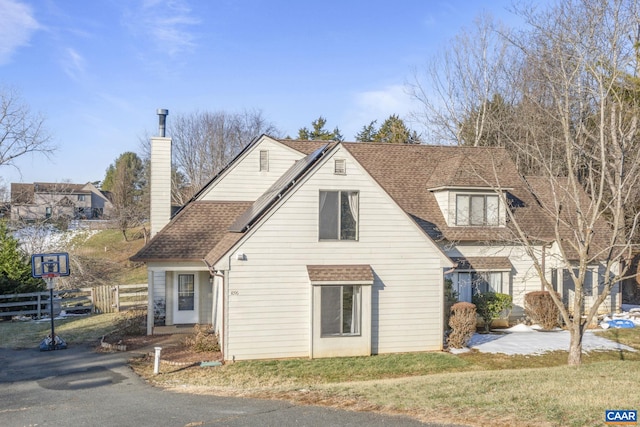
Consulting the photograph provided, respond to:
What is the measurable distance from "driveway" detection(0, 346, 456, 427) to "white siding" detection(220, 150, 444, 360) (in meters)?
3.52

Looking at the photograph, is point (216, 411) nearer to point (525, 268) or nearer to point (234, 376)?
point (234, 376)

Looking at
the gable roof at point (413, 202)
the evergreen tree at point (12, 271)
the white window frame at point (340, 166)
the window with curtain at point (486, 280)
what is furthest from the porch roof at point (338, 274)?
the evergreen tree at point (12, 271)

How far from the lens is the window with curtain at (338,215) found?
1650 cm

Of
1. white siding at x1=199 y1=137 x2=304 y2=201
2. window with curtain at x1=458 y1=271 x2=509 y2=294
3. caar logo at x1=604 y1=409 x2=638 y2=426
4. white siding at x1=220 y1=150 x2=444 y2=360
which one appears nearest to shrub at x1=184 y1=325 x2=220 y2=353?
white siding at x1=220 y1=150 x2=444 y2=360

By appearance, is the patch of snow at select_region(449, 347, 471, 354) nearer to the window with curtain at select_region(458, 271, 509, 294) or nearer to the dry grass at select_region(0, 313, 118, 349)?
the window with curtain at select_region(458, 271, 509, 294)

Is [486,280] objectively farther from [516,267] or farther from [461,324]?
[461,324]

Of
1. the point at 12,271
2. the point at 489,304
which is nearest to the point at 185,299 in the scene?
the point at 12,271

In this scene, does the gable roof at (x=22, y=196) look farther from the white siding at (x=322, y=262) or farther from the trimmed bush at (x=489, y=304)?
the trimmed bush at (x=489, y=304)

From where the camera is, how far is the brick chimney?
21.7 m

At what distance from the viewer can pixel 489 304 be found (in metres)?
20.5

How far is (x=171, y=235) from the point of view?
20016mm

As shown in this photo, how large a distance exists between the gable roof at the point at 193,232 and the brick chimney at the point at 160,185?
3.21 ft

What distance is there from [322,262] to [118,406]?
7178mm

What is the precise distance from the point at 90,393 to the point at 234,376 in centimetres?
333
